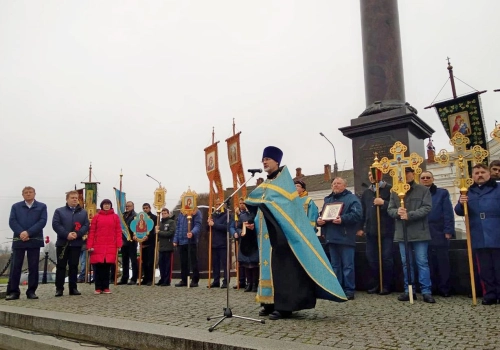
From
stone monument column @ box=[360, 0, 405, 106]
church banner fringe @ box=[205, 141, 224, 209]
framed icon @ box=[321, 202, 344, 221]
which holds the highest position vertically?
stone monument column @ box=[360, 0, 405, 106]

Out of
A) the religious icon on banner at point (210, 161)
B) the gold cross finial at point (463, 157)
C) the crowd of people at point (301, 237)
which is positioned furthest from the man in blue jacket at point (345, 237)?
the religious icon on banner at point (210, 161)

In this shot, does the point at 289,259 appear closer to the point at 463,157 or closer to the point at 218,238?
the point at 463,157

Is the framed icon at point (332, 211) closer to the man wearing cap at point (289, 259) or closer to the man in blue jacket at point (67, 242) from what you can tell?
the man wearing cap at point (289, 259)

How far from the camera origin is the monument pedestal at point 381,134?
9.00 metres

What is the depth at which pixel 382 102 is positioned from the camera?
9812 mm

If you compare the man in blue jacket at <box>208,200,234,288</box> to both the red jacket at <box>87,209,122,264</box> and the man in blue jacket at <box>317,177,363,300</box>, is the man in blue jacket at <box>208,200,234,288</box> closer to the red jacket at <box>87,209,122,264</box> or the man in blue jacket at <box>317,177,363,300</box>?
the red jacket at <box>87,209,122,264</box>

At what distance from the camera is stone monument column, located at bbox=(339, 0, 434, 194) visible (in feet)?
29.8

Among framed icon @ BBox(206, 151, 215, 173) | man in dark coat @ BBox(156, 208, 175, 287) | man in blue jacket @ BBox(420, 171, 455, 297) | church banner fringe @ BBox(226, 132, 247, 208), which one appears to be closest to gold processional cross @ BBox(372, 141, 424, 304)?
man in blue jacket @ BBox(420, 171, 455, 297)

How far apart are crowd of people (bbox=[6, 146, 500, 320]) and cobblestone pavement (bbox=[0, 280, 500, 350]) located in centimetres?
42

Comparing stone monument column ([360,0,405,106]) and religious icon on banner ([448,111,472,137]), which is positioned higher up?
stone monument column ([360,0,405,106])

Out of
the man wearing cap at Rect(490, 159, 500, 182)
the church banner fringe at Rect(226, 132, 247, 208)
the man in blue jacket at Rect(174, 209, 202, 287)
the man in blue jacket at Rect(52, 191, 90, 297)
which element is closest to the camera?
the man wearing cap at Rect(490, 159, 500, 182)

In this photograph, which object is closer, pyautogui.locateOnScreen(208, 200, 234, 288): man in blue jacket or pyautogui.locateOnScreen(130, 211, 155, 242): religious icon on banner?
pyautogui.locateOnScreen(208, 200, 234, 288): man in blue jacket

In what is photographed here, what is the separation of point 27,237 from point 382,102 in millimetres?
7855

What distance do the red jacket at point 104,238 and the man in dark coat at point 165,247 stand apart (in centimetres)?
179
